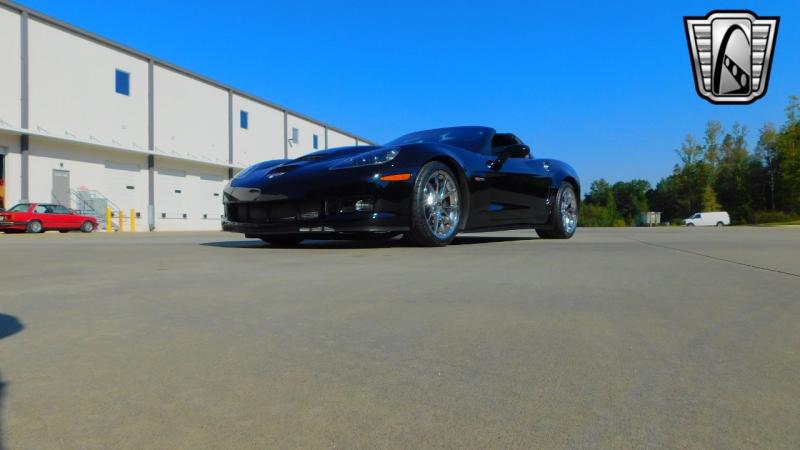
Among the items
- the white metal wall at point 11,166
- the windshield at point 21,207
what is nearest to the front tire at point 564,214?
the windshield at point 21,207

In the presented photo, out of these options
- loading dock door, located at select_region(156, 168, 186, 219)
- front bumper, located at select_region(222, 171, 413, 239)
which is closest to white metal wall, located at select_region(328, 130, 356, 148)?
loading dock door, located at select_region(156, 168, 186, 219)

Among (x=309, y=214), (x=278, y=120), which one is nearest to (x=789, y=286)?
(x=309, y=214)

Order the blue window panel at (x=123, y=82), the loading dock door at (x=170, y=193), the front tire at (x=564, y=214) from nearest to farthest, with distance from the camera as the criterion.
→ the front tire at (x=564, y=214), the blue window panel at (x=123, y=82), the loading dock door at (x=170, y=193)

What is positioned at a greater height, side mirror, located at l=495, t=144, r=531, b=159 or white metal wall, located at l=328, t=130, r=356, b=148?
white metal wall, located at l=328, t=130, r=356, b=148

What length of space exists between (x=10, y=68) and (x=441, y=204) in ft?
70.0

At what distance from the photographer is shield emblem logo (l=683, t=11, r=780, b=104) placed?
9.69 metres

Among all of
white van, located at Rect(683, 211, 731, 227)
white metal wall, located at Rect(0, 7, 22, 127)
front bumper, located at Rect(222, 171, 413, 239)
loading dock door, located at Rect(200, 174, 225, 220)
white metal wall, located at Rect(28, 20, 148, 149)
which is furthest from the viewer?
white van, located at Rect(683, 211, 731, 227)

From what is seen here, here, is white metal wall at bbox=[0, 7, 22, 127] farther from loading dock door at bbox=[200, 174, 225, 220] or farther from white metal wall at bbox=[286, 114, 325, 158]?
white metal wall at bbox=[286, 114, 325, 158]

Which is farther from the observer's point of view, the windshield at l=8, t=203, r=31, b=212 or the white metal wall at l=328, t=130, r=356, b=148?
the white metal wall at l=328, t=130, r=356, b=148

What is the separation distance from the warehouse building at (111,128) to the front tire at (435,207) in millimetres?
20262

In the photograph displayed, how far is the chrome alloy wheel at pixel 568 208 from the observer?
Result: 7.97m

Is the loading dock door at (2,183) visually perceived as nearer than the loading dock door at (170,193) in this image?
Yes

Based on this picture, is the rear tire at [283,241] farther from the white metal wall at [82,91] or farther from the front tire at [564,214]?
the white metal wall at [82,91]

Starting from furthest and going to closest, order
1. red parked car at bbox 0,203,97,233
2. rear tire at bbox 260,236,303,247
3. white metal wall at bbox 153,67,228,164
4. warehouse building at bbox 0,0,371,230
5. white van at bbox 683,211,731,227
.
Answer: white van at bbox 683,211,731,227
white metal wall at bbox 153,67,228,164
warehouse building at bbox 0,0,371,230
red parked car at bbox 0,203,97,233
rear tire at bbox 260,236,303,247
